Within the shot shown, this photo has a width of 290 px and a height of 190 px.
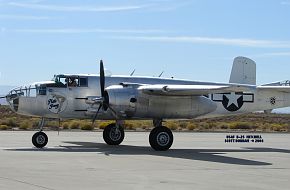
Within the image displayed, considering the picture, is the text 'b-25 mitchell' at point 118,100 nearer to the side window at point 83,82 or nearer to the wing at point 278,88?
the side window at point 83,82

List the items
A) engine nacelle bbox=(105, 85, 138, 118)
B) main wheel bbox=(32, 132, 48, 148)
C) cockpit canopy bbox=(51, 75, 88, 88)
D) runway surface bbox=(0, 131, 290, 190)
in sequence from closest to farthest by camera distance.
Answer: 1. runway surface bbox=(0, 131, 290, 190)
2. engine nacelle bbox=(105, 85, 138, 118)
3. main wheel bbox=(32, 132, 48, 148)
4. cockpit canopy bbox=(51, 75, 88, 88)

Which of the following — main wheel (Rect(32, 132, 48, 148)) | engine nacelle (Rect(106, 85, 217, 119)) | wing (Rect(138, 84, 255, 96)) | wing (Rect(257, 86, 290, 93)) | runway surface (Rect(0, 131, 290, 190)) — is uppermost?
wing (Rect(257, 86, 290, 93))

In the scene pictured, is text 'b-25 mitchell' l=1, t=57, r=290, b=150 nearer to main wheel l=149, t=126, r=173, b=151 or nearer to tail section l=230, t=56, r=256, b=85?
main wheel l=149, t=126, r=173, b=151

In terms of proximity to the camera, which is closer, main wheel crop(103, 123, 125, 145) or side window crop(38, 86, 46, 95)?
side window crop(38, 86, 46, 95)

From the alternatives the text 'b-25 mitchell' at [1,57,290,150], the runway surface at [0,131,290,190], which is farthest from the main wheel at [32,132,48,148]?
the runway surface at [0,131,290,190]

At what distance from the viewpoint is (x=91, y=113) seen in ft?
83.7

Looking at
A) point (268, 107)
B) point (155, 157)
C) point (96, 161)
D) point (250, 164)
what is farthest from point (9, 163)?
point (268, 107)

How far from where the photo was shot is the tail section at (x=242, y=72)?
29.7 m

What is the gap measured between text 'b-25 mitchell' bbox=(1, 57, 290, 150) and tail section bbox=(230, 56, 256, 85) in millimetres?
2446

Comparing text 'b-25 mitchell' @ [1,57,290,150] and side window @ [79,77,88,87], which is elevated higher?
side window @ [79,77,88,87]

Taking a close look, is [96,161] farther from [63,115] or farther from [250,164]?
[63,115]

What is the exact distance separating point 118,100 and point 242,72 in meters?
8.48

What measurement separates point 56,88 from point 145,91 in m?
4.14

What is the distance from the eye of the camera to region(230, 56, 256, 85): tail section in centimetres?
2969
